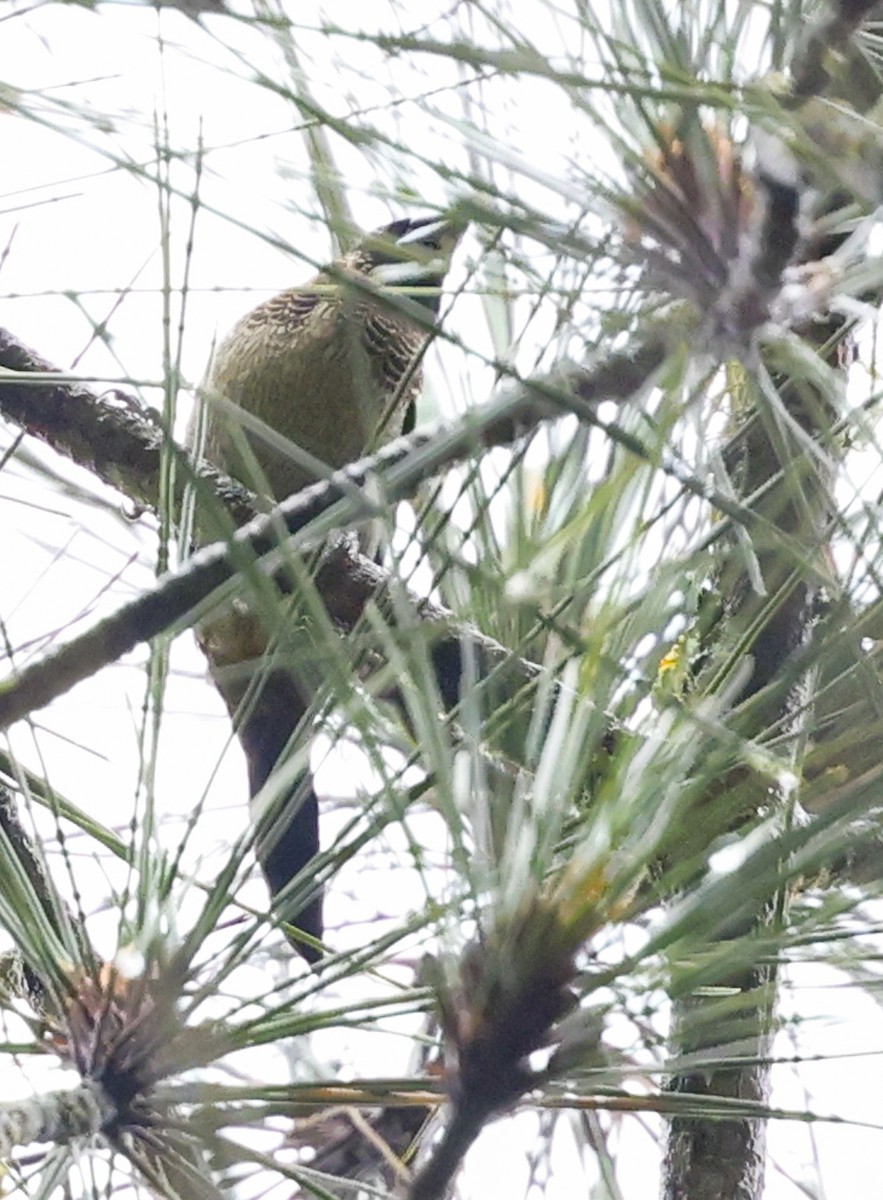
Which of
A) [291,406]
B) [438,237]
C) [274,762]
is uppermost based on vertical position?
[438,237]

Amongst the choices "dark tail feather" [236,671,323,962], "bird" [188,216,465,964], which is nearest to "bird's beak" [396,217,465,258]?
"bird" [188,216,465,964]

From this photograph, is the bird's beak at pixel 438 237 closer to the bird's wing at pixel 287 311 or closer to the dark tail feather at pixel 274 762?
the bird's wing at pixel 287 311

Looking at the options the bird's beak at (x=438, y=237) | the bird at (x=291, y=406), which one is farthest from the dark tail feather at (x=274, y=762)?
the bird's beak at (x=438, y=237)

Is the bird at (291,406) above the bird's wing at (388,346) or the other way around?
the other way around

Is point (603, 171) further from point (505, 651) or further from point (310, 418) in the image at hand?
point (310, 418)

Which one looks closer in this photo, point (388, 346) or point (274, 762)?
point (274, 762)

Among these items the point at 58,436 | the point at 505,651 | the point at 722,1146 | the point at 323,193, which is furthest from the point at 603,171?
the point at 58,436

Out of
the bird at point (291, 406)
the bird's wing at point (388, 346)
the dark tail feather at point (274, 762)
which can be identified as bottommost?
the dark tail feather at point (274, 762)

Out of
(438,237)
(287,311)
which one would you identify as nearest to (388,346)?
(287,311)

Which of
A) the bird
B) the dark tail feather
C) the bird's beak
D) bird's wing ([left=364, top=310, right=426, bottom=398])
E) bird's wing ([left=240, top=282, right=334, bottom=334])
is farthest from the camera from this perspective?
bird's wing ([left=364, top=310, right=426, bottom=398])

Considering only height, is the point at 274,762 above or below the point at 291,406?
below

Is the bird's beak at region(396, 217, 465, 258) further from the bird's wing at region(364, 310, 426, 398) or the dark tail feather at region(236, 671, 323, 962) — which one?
the dark tail feather at region(236, 671, 323, 962)

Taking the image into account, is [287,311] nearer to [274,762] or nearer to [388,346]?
[388,346]

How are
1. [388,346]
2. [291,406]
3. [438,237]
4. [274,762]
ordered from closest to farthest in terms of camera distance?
[274,762]
[438,237]
[291,406]
[388,346]
